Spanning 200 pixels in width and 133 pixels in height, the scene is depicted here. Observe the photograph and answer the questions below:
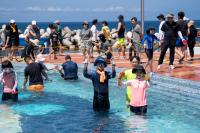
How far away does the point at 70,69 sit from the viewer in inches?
623

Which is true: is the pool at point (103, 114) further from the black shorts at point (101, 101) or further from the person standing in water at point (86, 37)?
the person standing in water at point (86, 37)

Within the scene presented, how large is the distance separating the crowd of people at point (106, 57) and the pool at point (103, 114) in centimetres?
40

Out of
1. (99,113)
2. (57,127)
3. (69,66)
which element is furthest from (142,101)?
(69,66)

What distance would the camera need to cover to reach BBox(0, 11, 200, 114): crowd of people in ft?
33.6

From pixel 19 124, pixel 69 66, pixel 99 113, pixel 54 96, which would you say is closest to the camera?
pixel 19 124

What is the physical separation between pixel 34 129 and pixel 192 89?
4959 millimetres

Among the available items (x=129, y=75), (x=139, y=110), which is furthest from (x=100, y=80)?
(x=139, y=110)

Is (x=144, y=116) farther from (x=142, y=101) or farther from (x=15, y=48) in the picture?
(x=15, y=48)

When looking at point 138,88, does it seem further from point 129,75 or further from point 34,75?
point 34,75

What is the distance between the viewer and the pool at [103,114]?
9.52 meters

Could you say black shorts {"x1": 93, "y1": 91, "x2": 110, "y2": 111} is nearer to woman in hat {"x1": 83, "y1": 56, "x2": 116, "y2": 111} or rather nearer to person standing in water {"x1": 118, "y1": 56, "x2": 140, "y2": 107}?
woman in hat {"x1": 83, "y1": 56, "x2": 116, "y2": 111}

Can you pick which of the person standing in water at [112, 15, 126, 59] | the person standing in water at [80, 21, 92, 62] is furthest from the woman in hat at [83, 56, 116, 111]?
the person standing in water at [80, 21, 92, 62]

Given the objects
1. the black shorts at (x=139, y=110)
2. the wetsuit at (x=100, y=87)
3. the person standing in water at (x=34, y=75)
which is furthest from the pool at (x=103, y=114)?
the wetsuit at (x=100, y=87)

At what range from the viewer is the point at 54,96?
1360 cm
